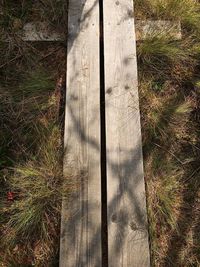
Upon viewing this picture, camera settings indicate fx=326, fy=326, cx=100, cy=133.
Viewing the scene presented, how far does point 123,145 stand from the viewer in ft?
7.86

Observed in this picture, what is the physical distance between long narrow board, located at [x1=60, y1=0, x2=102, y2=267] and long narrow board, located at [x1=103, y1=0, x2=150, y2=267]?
0.29 ft

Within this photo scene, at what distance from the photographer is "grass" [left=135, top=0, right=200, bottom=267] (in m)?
2.39

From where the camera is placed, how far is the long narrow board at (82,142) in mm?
2158

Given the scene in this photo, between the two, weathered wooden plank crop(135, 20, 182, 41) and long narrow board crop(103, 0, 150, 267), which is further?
weathered wooden plank crop(135, 20, 182, 41)

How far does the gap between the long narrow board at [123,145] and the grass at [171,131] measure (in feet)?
0.56

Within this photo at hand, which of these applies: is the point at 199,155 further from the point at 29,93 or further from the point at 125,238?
the point at 29,93

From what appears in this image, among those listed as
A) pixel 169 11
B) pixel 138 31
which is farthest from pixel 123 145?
pixel 169 11

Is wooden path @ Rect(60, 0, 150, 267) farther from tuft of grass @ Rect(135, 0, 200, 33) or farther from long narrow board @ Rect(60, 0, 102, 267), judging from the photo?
tuft of grass @ Rect(135, 0, 200, 33)

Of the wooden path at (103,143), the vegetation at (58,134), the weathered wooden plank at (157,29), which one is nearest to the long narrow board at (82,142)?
the wooden path at (103,143)

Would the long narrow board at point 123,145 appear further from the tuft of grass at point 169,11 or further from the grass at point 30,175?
the grass at point 30,175

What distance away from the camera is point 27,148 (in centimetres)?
250

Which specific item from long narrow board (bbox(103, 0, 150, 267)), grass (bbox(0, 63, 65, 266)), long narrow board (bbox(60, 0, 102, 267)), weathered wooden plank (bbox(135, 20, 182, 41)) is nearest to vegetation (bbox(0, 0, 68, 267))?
grass (bbox(0, 63, 65, 266))

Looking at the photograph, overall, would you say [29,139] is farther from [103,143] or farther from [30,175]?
[103,143]

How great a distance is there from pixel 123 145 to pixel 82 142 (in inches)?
11.9
